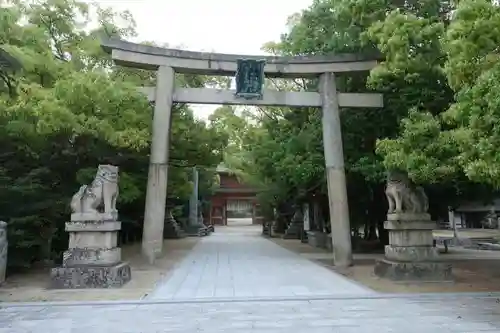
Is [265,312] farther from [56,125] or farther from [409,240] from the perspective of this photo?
[56,125]

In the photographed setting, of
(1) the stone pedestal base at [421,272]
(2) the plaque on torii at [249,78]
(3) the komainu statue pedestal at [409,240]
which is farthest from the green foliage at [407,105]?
(2) the plaque on torii at [249,78]

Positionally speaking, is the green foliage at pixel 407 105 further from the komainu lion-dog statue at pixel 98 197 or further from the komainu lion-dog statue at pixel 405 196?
the komainu lion-dog statue at pixel 98 197

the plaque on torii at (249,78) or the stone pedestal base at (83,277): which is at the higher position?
the plaque on torii at (249,78)

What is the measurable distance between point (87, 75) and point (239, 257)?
9155 millimetres

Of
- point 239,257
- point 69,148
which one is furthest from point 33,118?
point 239,257

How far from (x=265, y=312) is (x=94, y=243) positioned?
4.87 metres

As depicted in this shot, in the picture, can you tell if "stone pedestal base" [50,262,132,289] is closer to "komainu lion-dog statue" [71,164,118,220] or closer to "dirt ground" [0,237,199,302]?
"dirt ground" [0,237,199,302]

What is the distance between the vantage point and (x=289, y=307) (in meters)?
7.86

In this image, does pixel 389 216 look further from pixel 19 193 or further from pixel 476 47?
pixel 19 193

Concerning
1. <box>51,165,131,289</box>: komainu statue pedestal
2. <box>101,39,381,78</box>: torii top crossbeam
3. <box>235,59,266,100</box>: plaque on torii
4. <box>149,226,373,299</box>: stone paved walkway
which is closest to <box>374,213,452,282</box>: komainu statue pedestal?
<box>149,226,373,299</box>: stone paved walkway

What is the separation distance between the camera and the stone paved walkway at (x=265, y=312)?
646 centimetres

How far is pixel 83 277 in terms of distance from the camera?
10.0m

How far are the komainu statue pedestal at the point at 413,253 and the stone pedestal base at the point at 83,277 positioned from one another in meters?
6.68

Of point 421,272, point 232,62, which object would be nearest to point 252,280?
point 421,272
